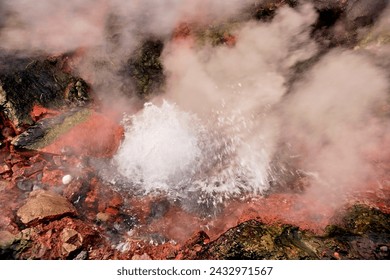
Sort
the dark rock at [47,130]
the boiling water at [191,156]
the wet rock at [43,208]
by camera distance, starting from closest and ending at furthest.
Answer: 1. the wet rock at [43,208]
2. the boiling water at [191,156]
3. the dark rock at [47,130]

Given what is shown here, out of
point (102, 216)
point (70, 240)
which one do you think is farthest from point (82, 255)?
point (102, 216)

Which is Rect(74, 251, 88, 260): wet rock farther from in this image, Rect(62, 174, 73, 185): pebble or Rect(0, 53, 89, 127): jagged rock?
Rect(0, 53, 89, 127): jagged rock

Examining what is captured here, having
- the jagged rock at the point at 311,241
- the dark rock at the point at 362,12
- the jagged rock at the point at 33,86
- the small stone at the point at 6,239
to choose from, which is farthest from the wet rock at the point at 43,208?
the dark rock at the point at 362,12

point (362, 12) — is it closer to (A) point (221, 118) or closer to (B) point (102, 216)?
(A) point (221, 118)

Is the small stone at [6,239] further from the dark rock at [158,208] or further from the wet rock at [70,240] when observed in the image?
the dark rock at [158,208]

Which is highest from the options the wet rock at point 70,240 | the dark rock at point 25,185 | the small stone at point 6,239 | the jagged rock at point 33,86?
the jagged rock at point 33,86

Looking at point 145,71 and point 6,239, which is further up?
point 145,71
